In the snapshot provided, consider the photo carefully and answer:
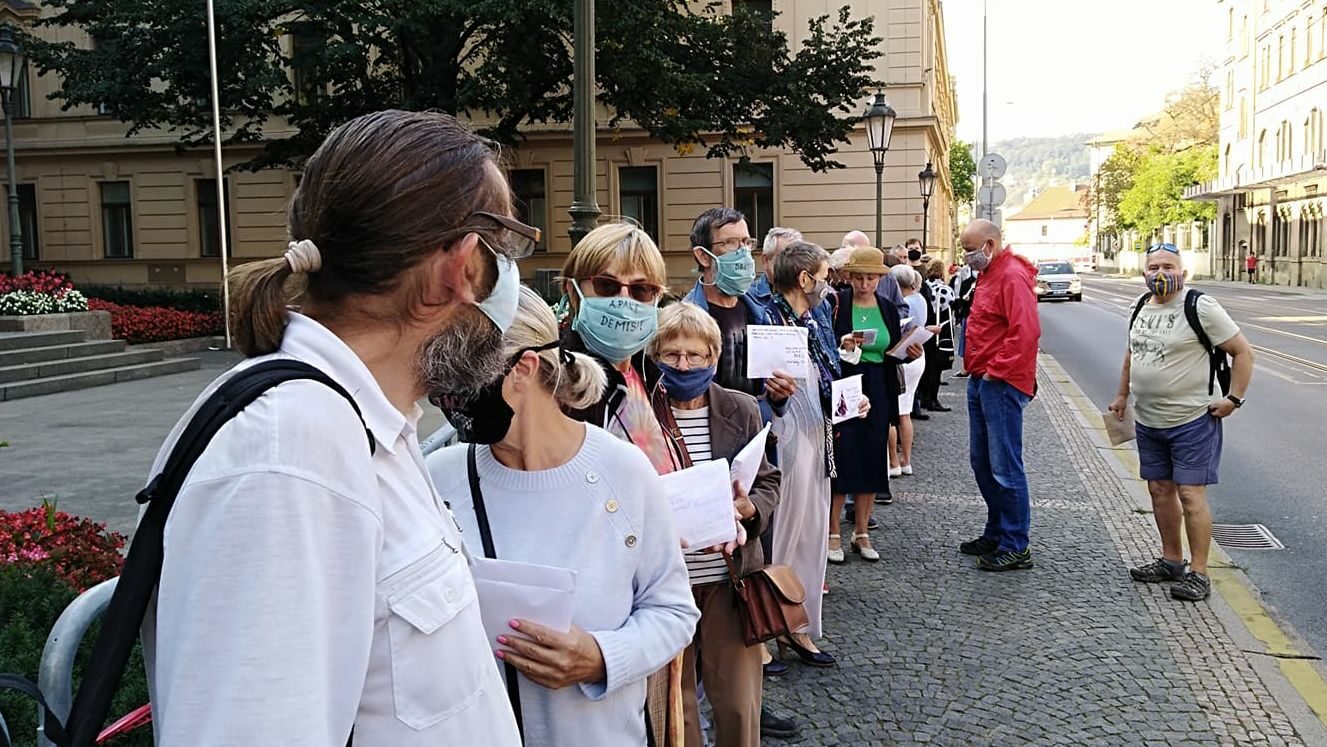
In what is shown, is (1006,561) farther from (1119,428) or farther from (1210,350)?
(1210,350)

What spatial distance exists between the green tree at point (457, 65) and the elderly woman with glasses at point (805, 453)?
14223 mm

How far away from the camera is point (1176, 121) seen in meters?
87.0

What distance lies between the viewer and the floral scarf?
5.63 metres

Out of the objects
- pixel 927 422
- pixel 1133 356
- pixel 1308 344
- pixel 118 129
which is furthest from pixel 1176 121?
pixel 1133 356

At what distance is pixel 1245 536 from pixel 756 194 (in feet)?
80.8

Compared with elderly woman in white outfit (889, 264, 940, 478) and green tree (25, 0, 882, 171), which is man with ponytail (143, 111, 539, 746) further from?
green tree (25, 0, 882, 171)

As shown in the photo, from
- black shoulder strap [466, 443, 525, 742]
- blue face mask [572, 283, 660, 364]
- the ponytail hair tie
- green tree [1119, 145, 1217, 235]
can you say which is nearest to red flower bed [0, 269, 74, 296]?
blue face mask [572, 283, 660, 364]

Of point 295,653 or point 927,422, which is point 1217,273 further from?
point 295,653

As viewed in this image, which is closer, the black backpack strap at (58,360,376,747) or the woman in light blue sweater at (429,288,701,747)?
the black backpack strap at (58,360,376,747)

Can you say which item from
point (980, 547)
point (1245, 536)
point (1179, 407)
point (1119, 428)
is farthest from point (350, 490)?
point (1245, 536)

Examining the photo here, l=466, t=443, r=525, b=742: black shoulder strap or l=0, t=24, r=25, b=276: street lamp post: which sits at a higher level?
l=0, t=24, r=25, b=276: street lamp post

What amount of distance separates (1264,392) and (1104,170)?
87881mm

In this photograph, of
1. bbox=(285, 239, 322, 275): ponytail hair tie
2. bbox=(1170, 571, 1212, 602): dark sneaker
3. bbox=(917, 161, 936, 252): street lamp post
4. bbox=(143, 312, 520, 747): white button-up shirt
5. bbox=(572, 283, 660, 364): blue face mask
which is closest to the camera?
bbox=(143, 312, 520, 747): white button-up shirt

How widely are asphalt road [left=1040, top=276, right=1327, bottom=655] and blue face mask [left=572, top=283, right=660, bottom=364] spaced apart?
406 cm
